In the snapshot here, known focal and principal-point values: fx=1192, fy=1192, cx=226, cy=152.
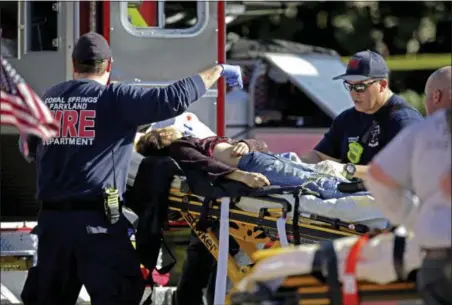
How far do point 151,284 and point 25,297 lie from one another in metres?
0.68

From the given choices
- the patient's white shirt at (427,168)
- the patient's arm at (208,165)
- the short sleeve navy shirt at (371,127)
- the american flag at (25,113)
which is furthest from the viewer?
the short sleeve navy shirt at (371,127)

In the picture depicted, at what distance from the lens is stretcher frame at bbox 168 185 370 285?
6.03 m

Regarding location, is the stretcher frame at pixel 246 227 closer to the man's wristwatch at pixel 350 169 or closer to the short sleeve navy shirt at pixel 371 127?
the man's wristwatch at pixel 350 169

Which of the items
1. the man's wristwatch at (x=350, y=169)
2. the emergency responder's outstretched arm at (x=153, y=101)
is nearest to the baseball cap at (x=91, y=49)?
the emergency responder's outstretched arm at (x=153, y=101)

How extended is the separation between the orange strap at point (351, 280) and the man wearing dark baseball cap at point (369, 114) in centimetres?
215

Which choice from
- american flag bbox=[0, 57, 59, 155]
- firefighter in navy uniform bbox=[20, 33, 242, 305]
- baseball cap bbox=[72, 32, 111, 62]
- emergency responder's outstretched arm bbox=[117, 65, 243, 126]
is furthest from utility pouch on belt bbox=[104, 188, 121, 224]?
american flag bbox=[0, 57, 59, 155]

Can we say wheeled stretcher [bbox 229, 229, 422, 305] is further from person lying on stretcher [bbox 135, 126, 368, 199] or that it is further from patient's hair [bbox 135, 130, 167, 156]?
patient's hair [bbox 135, 130, 167, 156]

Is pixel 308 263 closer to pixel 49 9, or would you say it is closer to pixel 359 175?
pixel 359 175

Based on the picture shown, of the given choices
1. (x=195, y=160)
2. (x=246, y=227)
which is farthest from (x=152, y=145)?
(x=246, y=227)

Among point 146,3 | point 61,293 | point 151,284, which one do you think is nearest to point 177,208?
point 151,284

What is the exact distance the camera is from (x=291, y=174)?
6.36 meters

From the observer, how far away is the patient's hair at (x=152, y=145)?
263 inches

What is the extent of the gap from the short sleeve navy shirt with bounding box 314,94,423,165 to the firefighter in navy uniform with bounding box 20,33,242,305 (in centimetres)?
113

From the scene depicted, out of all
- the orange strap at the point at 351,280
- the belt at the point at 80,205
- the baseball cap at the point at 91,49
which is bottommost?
the belt at the point at 80,205
